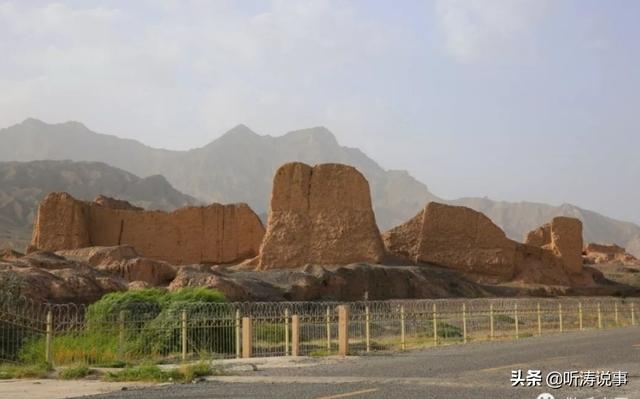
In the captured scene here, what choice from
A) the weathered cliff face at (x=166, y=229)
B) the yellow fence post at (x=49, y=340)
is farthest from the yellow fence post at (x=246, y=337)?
the weathered cliff face at (x=166, y=229)

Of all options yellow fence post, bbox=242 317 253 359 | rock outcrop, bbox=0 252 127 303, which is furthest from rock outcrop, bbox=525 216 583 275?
yellow fence post, bbox=242 317 253 359

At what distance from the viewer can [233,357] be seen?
1758 centimetres

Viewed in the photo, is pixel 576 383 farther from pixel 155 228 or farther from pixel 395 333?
pixel 155 228

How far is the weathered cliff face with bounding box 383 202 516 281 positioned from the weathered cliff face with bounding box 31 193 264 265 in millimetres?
9889

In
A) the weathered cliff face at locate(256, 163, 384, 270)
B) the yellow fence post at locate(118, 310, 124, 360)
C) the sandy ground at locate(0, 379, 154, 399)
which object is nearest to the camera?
the sandy ground at locate(0, 379, 154, 399)

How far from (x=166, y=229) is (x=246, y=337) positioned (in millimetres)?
36898

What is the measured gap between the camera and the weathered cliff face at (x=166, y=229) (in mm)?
52375

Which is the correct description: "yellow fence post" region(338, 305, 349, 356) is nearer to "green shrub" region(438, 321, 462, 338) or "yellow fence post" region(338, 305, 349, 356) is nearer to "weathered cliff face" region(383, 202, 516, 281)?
"green shrub" region(438, 321, 462, 338)

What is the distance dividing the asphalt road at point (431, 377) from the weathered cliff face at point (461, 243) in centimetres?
3350

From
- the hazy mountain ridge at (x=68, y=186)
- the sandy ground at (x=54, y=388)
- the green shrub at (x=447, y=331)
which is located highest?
the hazy mountain ridge at (x=68, y=186)

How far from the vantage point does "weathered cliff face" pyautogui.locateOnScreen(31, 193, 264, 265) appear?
5238cm

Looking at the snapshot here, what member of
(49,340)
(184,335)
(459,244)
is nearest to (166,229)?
(459,244)

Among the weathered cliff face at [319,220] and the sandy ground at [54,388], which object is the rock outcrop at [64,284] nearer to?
the sandy ground at [54,388]

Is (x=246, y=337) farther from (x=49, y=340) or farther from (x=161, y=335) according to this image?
(x=49, y=340)
